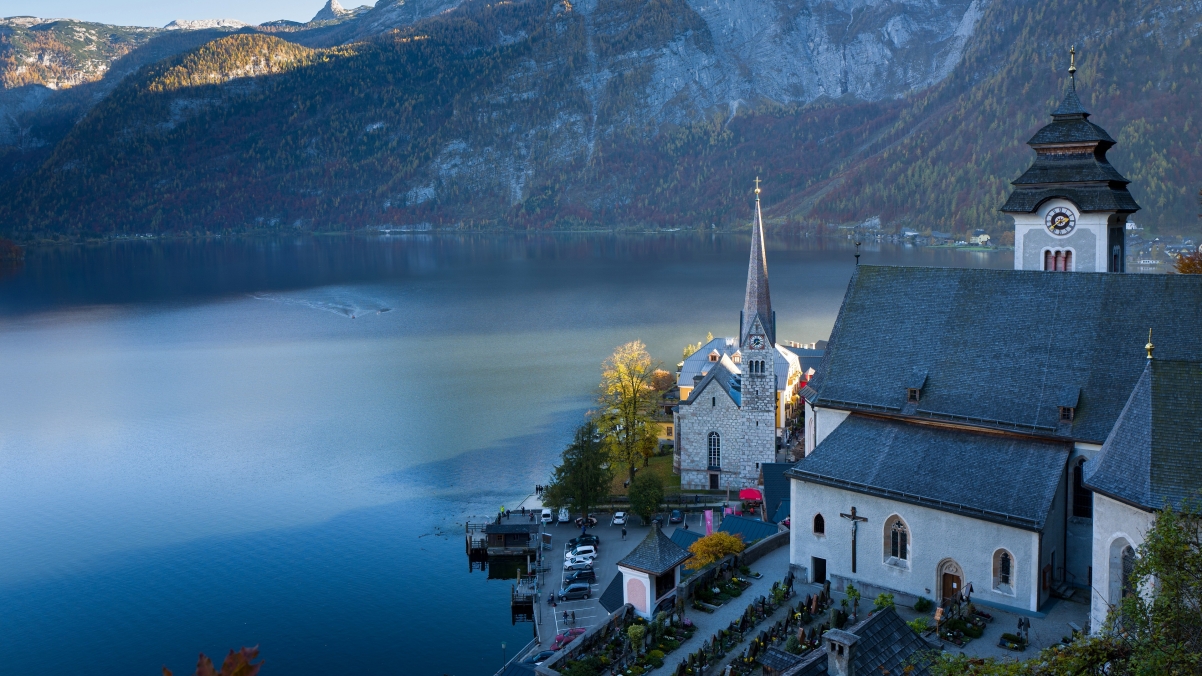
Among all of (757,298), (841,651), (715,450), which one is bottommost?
(715,450)

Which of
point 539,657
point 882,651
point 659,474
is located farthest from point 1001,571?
point 659,474

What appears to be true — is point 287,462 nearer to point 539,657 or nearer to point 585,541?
point 585,541

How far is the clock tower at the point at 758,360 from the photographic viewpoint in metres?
48.0

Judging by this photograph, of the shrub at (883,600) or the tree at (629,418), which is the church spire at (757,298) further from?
the shrub at (883,600)

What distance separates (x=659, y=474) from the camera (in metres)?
53.7

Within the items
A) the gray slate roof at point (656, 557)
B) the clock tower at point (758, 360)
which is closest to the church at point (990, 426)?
the gray slate roof at point (656, 557)

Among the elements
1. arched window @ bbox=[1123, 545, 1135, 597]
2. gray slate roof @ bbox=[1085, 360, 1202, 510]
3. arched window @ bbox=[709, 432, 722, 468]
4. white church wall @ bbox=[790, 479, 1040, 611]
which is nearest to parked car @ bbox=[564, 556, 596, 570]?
arched window @ bbox=[709, 432, 722, 468]

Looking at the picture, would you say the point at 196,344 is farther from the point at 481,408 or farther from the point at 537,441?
the point at 537,441

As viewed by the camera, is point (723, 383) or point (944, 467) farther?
point (723, 383)

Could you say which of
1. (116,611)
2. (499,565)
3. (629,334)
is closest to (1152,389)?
(499,565)

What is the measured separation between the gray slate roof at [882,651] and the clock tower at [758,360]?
25735mm

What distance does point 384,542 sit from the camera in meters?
48.7

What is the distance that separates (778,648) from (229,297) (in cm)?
13769

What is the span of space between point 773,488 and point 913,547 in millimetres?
13323
